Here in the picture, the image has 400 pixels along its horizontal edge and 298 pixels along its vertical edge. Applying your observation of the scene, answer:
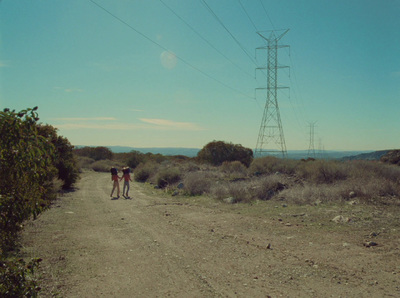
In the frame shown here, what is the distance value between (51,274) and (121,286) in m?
1.55

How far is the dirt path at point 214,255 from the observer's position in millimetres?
5234

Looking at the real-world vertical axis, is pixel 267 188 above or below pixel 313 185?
below

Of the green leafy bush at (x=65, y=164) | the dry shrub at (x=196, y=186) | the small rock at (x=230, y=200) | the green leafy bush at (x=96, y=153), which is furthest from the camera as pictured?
the green leafy bush at (x=96, y=153)

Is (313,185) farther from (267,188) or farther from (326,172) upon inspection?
(326,172)

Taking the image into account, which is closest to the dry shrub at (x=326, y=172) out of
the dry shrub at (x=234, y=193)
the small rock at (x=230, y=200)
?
the dry shrub at (x=234, y=193)

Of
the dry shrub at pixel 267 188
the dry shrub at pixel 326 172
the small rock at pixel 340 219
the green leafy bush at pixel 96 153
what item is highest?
the green leafy bush at pixel 96 153

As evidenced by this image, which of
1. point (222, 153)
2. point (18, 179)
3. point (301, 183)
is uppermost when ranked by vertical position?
point (222, 153)

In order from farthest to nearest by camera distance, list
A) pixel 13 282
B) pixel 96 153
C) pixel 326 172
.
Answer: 1. pixel 96 153
2. pixel 326 172
3. pixel 13 282

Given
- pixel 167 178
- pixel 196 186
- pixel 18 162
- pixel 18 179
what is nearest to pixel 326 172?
pixel 196 186

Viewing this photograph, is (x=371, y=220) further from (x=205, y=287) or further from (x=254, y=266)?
(x=205, y=287)

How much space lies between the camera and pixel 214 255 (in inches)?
272

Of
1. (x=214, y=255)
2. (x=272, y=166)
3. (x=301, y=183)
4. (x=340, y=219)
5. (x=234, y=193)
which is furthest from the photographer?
(x=272, y=166)

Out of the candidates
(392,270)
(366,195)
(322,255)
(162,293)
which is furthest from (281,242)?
(366,195)

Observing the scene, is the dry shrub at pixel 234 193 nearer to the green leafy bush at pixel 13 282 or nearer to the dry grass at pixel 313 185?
the dry grass at pixel 313 185
